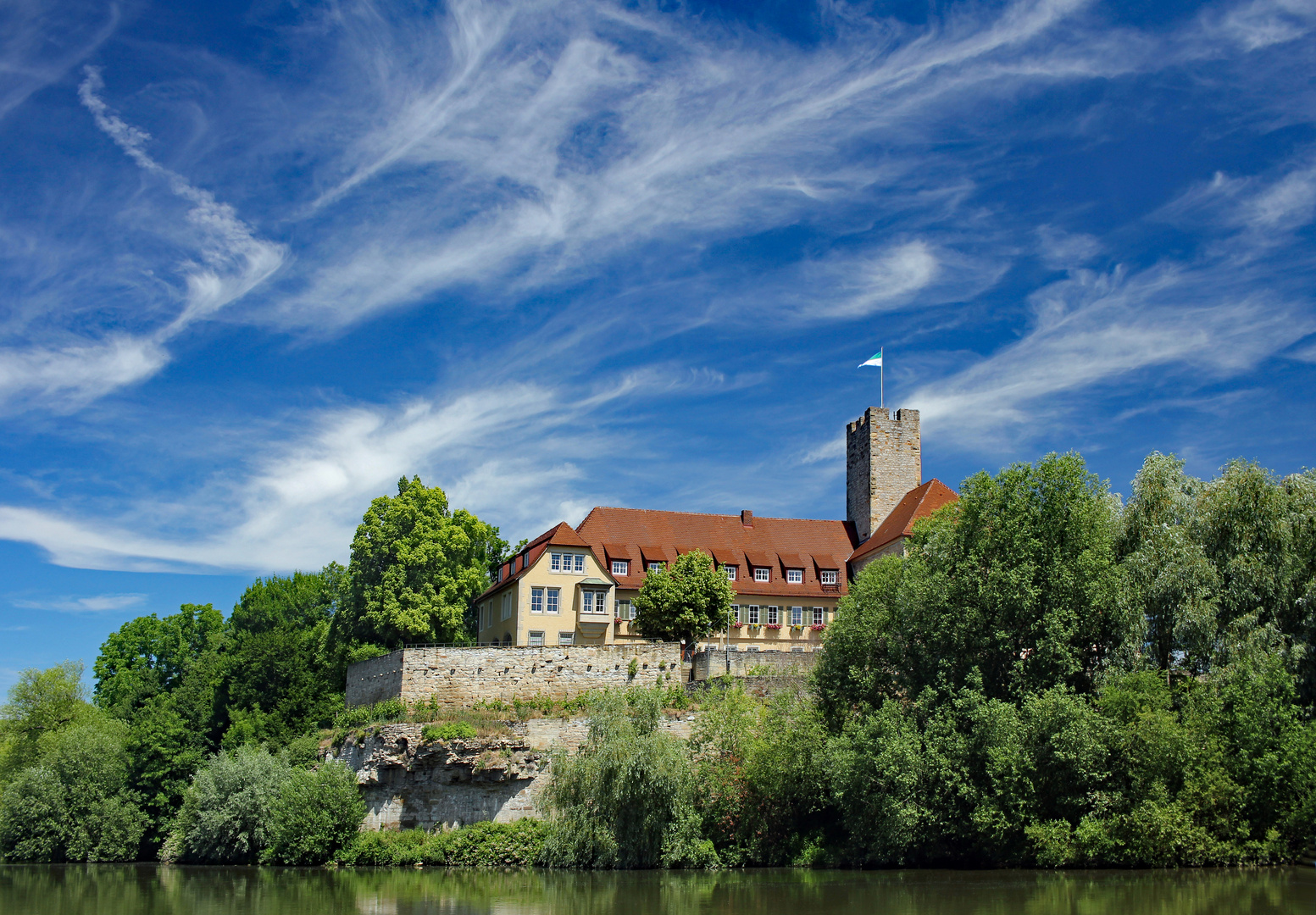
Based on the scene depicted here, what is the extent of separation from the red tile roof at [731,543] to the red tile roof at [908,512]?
5.70 ft

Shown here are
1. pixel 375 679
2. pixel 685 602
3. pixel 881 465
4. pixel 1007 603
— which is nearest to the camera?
pixel 1007 603

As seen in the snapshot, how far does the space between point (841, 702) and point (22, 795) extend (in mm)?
35277

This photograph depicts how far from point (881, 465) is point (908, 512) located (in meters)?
A: 5.49

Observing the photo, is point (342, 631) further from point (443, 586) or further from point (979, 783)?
point (979, 783)

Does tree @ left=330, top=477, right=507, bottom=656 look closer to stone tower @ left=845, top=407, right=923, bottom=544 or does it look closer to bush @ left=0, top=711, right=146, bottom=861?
bush @ left=0, top=711, right=146, bottom=861

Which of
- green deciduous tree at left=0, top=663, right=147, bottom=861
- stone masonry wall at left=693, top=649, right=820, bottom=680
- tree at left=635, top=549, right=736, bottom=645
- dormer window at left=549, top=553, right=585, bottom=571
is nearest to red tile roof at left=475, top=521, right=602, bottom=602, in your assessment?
dormer window at left=549, top=553, right=585, bottom=571

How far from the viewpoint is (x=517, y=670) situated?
4222cm

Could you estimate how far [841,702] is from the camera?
34.7m

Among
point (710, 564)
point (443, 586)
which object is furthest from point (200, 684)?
point (710, 564)

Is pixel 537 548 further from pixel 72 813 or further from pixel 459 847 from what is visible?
pixel 72 813

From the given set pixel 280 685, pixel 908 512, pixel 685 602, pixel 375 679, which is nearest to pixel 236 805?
pixel 375 679

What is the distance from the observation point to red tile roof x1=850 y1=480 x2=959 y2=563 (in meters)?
52.7

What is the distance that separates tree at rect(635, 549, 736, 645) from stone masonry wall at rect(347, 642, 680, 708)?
7.72 ft

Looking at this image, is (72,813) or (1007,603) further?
(72,813)
